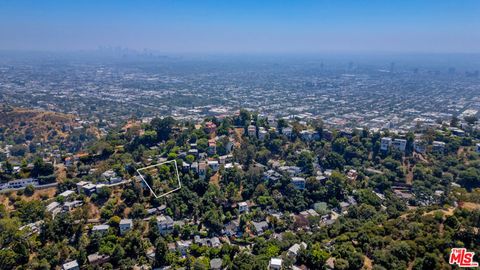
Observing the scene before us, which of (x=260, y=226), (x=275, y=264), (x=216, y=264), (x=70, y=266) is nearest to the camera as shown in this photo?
(x=275, y=264)

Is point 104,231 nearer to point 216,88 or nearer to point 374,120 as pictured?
point 374,120

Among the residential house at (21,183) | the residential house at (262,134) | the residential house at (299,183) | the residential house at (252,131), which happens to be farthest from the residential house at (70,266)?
the residential house at (262,134)

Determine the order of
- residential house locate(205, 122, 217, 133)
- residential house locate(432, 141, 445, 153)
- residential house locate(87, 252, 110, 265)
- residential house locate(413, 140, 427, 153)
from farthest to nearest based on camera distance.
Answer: residential house locate(205, 122, 217, 133)
residential house locate(413, 140, 427, 153)
residential house locate(432, 141, 445, 153)
residential house locate(87, 252, 110, 265)

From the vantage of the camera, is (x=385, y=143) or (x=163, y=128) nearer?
(x=385, y=143)

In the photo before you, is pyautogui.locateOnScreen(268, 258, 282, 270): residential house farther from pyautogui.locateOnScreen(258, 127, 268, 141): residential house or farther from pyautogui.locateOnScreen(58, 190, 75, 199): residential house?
pyautogui.locateOnScreen(258, 127, 268, 141): residential house

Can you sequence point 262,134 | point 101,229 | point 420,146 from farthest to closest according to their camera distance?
1. point 262,134
2. point 420,146
3. point 101,229

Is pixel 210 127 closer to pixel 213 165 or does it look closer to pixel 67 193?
pixel 213 165

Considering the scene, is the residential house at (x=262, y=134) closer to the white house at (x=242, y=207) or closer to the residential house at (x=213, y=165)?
the residential house at (x=213, y=165)

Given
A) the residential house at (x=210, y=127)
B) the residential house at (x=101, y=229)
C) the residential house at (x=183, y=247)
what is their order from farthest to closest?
the residential house at (x=210, y=127) → the residential house at (x=101, y=229) → the residential house at (x=183, y=247)

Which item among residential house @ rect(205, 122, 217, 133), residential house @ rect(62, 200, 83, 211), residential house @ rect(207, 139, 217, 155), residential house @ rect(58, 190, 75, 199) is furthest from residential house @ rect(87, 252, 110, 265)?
residential house @ rect(205, 122, 217, 133)

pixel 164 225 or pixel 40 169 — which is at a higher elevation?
pixel 40 169

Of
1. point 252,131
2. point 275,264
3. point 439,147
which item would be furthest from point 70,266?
point 439,147
